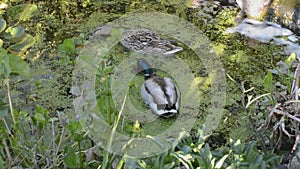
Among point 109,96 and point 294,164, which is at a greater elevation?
point 109,96

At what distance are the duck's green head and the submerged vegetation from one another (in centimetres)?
5

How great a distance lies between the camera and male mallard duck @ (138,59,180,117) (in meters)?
1.98

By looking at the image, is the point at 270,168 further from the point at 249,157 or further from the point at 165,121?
the point at 165,121

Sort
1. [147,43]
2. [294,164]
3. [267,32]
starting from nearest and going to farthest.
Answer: [294,164] < [147,43] < [267,32]

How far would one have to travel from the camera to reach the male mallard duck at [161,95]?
1.98 m

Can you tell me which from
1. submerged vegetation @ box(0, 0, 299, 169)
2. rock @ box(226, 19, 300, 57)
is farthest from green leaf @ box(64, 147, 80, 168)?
rock @ box(226, 19, 300, 57)

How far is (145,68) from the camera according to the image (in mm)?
2281

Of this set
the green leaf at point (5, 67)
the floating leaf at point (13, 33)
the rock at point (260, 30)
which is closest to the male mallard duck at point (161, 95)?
the rock at point (260, 30)

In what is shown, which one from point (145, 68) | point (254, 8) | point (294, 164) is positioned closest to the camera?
point (294, 164)

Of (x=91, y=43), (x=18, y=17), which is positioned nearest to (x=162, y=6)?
(x=91, y=43)

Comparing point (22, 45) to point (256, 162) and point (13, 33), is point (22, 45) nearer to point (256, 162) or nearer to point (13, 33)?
point (13, 33)

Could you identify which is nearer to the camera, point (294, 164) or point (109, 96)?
point (109, 96)

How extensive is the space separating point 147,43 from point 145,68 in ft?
1.06

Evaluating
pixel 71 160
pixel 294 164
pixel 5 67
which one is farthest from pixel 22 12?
pixel 294 164
